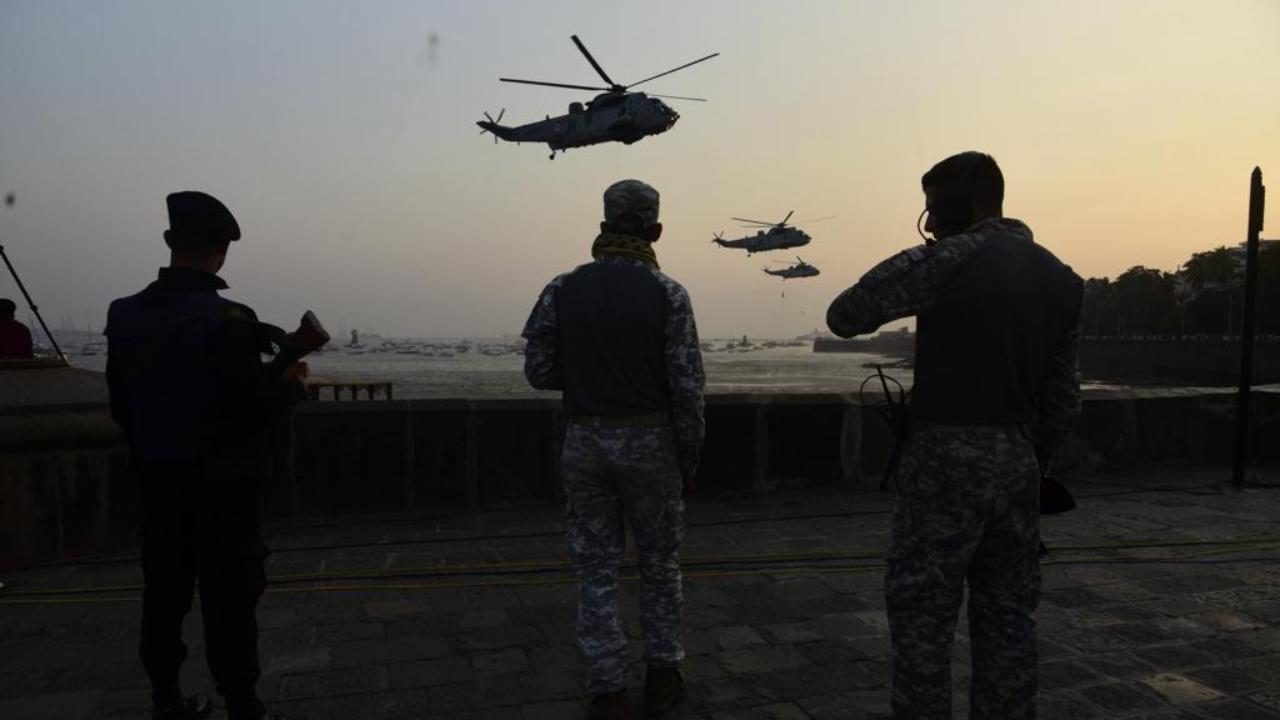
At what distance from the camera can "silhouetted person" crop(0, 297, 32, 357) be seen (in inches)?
223

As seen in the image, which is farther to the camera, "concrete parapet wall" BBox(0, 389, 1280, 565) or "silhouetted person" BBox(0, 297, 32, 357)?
"silhouetted person" BBox(0, 297, 32, 357)

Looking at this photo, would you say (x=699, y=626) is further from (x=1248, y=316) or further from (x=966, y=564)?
(x=1248, y=316)

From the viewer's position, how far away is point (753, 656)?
342 centimetres

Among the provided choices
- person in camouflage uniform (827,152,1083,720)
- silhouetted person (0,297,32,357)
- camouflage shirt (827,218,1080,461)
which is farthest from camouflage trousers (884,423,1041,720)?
silhouetted person (0,297,32,357)

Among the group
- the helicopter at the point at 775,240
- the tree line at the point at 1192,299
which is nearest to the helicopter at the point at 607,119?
the helicopter at the point at 775,240

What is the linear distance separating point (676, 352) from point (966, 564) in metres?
1.20

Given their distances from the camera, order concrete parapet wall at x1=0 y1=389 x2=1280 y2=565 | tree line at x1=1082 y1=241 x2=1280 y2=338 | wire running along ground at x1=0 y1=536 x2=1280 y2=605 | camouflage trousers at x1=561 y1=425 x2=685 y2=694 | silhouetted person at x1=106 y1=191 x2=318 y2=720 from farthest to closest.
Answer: tree line at x1=1082 y1=241 x2=1280 y2=338 → concrete parapet wall at x1=0 y1=389 x2=1280 y2=565 → wire running along ground at x1=0 y1=536 x2=1280 y2=605 → camouflage trousers at x1=561 y1=425 x2=685 y2=694 → silhouetted person at x1=106 y1=191 x2=318 y2=720

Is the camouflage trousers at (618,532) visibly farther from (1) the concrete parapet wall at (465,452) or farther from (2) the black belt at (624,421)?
(1) the concrete parapet wall at (465,452)

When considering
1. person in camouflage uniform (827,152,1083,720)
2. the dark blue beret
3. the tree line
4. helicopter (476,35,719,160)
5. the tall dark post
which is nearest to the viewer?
person in camouflage uniform (827,152,1083,720)

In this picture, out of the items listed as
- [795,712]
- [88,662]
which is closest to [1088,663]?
[795,712]

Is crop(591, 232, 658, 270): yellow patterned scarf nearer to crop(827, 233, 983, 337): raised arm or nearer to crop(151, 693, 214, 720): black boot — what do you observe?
crop(827, 233, 983, 337): raised arm

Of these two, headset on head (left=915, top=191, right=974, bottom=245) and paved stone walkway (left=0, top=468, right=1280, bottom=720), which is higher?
headset on head (left=915, top=191, right=974, bottom=245)

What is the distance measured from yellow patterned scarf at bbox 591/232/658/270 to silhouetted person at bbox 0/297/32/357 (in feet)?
16.9

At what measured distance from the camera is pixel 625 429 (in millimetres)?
2848
